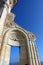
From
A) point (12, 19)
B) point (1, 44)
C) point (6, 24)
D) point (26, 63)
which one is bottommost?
point (26, 63)

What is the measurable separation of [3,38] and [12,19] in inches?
112

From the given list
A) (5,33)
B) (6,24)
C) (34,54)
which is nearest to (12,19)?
(6,24)

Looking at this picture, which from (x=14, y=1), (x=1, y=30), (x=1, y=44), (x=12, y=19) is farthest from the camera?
(x=14, y=1)

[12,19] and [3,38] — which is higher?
[12,19]

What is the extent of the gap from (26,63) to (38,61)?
3.19ft

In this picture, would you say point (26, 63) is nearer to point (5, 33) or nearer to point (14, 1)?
point (5, 33)

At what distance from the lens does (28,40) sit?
388 inches

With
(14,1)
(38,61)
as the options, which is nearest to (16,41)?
(38,61)

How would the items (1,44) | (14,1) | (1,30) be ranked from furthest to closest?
(14,1) < (1,30) < (1,44)

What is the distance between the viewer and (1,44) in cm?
845

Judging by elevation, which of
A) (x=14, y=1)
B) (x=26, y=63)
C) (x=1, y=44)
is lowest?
(x=26, y=63)

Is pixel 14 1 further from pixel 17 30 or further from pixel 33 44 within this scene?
pixel 33 44

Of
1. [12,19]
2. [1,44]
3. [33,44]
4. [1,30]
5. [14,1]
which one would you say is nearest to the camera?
[1,44]

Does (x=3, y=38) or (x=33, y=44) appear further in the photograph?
(x=33, y=44)
